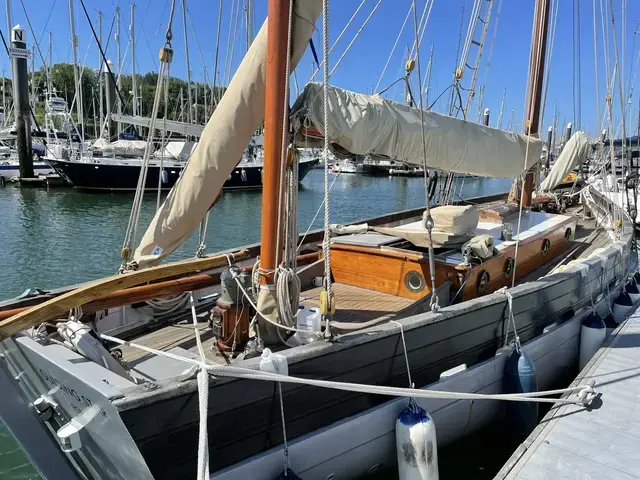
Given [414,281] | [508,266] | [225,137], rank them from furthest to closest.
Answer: [508,266]
[414,281]
[225,137]

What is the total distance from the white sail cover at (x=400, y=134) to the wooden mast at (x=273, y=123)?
25cm

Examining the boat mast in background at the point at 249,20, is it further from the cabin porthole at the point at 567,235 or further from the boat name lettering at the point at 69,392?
the boat name lettering at the point at 69,392

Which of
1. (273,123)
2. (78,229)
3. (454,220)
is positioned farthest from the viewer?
(78,229)

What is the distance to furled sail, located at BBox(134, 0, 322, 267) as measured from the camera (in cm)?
363

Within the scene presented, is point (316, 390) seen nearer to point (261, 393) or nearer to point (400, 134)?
point (261, 393)

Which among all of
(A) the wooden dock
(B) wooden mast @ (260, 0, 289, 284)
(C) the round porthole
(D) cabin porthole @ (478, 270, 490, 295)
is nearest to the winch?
(B) wooden mast @ (260, 0, 289, 284)

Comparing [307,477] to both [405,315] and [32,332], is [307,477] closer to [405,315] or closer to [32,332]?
[405,315]

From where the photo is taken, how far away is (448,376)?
430 centimetres

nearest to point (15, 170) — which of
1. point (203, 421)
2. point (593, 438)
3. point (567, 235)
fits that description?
point (567, 235)

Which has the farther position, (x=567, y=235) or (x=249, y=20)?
(x=249, y=20)

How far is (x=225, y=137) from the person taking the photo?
3762 mm

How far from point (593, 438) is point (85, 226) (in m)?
19.2

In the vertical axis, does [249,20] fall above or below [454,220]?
above

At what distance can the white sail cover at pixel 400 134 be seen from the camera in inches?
152
